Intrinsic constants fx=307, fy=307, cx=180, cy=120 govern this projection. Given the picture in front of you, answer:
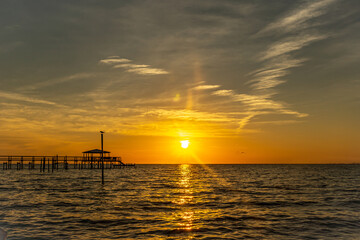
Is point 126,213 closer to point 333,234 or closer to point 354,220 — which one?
point 333,234

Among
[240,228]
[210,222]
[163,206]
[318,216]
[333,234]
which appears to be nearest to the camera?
[333,234]

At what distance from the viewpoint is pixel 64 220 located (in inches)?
867

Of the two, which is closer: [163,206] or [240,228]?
[240,228]

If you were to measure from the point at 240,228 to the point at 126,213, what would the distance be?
9.75 meters

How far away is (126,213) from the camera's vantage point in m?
25.2

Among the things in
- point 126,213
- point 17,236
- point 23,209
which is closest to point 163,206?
point 126,213

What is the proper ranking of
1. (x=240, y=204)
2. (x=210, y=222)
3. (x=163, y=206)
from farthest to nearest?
(x=240, y=204) → (x=163, y=206) → (x=210, y=222)

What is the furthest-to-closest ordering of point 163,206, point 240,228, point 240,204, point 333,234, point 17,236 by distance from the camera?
point 240,204
point 163,206
point 240,228
point 333,234
point 17,236

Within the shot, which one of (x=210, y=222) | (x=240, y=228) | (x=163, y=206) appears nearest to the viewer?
(x=240, y=228)

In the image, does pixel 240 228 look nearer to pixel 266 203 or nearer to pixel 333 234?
pixel 333 234

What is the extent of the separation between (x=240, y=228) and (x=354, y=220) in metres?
9.64

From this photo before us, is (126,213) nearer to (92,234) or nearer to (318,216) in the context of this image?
(92,234)

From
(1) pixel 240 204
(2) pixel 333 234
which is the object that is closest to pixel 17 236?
(2) pixel 333 234

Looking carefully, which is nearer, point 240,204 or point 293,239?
point 293,239
